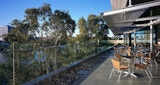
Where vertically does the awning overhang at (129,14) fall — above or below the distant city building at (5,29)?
below

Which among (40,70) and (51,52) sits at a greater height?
(51,52)

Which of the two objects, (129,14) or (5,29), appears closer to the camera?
(129,14)

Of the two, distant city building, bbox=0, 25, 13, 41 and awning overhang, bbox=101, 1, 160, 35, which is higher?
distant city building, bbox=0, 25, 13, 41

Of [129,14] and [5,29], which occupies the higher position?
[5,29]

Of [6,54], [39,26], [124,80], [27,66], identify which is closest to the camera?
[6,54]

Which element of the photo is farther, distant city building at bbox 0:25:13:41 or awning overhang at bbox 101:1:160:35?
distant city building at bbox 0:25:13:41

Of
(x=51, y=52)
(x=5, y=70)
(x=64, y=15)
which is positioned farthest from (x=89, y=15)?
(x=5, y=70)

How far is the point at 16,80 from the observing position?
4.95 meters

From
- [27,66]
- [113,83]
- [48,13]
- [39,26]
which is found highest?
[48,13]

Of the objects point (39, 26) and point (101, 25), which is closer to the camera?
point (39, 26)

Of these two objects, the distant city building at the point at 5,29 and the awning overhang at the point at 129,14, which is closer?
the awning overhang at the point at 129,14

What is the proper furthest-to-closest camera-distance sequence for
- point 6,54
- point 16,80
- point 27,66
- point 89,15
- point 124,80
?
point 89,15
point 124,80
point 27,66
point 16,80
point 6,54

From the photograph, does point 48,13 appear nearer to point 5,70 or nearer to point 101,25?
point 101,25

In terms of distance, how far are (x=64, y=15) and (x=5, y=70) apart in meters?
23.0
